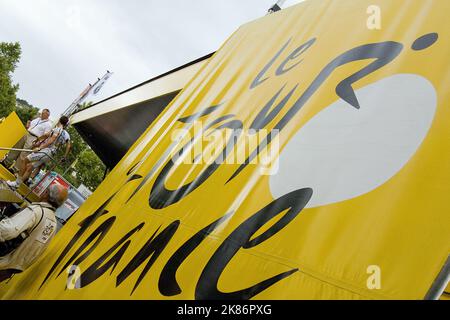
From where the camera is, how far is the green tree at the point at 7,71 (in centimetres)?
2227

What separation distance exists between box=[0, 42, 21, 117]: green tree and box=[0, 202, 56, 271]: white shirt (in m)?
24.4

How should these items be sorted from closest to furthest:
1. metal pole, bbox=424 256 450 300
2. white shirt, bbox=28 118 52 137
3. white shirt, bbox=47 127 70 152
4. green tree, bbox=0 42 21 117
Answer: metal pole, bbox=424 256 450 300, white shirt, bbox=47 127 70 152, white shirt, bbox=28 118 52 137, green tree, bbox=0 42 21 117

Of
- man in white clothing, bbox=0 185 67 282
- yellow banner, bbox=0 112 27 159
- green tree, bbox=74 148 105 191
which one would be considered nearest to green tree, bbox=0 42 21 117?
green tree, bbox=74 148 105 191

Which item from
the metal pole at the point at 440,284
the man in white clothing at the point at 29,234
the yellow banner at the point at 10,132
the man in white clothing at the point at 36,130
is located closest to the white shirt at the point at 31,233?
the man in white clothing at the point at 29,234

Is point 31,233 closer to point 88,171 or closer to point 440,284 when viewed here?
point 440,284

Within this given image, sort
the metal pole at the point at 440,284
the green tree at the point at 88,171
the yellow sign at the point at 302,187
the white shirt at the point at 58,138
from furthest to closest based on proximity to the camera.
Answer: the green tree at the point at 88,171 < the white shirt at the point at 58,138 < the yellow sign at the point at 302,187 < the metal pole at the point at 440,284

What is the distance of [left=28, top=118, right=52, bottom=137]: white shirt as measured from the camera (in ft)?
19.2

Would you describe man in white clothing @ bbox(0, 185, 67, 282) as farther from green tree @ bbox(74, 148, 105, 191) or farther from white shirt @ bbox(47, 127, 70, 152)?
green tree @ bbox(74, 148, 105, 191)

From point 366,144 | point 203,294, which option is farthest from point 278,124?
point 203,294

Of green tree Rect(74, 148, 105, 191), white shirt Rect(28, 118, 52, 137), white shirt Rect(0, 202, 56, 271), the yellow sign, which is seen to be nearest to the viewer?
the yellow sign

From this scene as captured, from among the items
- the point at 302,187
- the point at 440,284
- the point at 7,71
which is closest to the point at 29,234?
the point at 302,187

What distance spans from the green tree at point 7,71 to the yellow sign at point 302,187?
24848 mm

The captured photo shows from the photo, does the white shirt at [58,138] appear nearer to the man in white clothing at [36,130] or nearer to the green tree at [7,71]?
the man in white clothing at [36,130]
